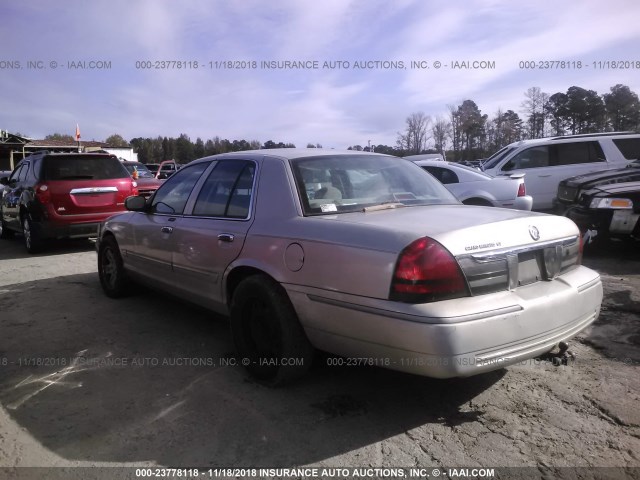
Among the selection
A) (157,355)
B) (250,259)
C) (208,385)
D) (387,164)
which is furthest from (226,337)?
(387,164)

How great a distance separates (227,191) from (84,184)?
5999 mm

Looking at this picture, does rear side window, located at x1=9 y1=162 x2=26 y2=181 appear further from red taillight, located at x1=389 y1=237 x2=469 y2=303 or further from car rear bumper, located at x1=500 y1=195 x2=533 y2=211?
red taillight, located at x1=389 y1=237 x2=469 y2=303

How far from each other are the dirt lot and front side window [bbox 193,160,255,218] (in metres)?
1.13

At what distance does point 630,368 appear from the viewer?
3.45 metres

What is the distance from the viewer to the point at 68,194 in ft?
28.2

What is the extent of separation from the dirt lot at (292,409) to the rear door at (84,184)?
15.0ft

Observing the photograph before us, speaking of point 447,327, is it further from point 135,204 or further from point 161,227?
point 135,204

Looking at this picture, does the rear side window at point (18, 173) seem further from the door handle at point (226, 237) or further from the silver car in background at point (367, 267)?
the door handle at point (226, 237)

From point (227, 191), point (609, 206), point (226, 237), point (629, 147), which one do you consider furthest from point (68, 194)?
point (629, 147)

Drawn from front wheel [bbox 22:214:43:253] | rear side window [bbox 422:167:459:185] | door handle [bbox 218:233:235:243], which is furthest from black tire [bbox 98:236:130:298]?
rear side window [bbox 422:167:459:185]

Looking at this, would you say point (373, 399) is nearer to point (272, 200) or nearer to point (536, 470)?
point (536, 470)

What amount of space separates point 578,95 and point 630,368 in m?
40.8

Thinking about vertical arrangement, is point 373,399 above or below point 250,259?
below

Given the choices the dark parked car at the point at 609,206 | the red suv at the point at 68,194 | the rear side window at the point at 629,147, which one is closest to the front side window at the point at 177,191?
→ the red suv at the point at 68,194
